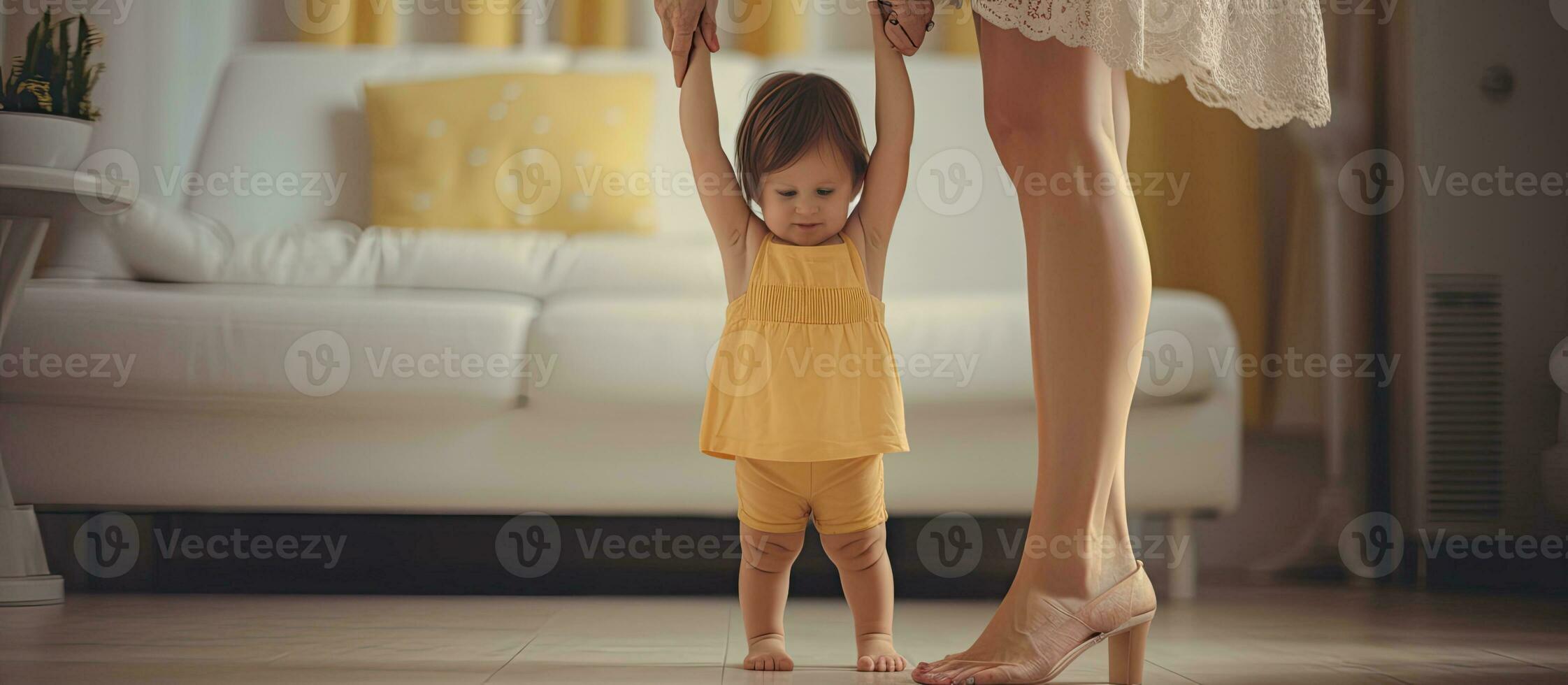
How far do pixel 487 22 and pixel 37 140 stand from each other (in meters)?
1.03

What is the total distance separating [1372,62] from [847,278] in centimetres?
140

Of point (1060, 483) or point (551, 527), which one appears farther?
point (551, 527)

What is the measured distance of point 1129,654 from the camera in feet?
2.72

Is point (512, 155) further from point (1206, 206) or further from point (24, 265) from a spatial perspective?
point (1206, 206)

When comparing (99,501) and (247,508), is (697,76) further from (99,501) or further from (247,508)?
(99,501)

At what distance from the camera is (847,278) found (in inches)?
38.5

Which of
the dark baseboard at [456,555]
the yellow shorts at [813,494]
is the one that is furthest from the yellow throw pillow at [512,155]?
the yellow shorts at [813,494]

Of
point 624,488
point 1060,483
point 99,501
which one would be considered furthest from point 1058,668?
point 99,501

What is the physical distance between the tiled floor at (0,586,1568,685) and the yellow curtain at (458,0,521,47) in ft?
4.15

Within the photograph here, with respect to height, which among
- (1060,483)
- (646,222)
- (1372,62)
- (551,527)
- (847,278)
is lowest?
(551,527)

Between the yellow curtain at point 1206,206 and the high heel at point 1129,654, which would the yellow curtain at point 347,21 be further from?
the high heel at point 1129,654

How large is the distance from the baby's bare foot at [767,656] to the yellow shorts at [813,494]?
0.09 meters

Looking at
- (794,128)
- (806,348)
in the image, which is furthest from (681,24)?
(806,348)

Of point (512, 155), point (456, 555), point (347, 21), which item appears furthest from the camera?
point (347, 21)
